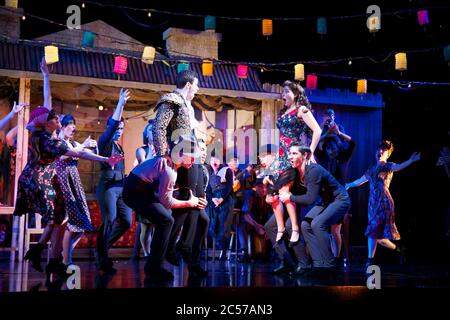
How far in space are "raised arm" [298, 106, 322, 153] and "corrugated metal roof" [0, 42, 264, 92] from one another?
3383 millimetres

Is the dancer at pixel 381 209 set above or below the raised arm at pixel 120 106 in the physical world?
below

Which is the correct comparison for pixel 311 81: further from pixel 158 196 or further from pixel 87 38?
pixel 158 196

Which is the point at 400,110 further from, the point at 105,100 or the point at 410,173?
the point at 105,100

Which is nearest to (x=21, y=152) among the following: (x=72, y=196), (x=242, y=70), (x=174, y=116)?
(x=72, y=196)

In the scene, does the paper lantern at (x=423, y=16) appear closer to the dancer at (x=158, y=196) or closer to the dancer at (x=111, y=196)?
the dancer at (x=111, y=196)

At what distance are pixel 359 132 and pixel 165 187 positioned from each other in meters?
6.92

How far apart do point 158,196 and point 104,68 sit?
13.7ft

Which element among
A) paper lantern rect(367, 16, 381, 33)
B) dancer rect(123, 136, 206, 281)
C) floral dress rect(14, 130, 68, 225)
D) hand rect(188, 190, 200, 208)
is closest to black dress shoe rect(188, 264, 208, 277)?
dancer rect(123, 136, 206, 281)

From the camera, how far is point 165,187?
475 cm

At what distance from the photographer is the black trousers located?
478 cm

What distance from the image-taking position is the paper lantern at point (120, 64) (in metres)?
8.33

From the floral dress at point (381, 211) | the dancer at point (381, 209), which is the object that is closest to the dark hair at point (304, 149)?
the dancer at point (381, 209)

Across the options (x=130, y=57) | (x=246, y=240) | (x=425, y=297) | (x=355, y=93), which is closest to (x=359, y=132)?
(x=355, y=93)

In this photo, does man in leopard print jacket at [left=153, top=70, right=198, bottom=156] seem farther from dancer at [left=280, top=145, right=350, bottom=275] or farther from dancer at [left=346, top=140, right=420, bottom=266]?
dancer at [left=346, top=140, right=420, bottom=266]
